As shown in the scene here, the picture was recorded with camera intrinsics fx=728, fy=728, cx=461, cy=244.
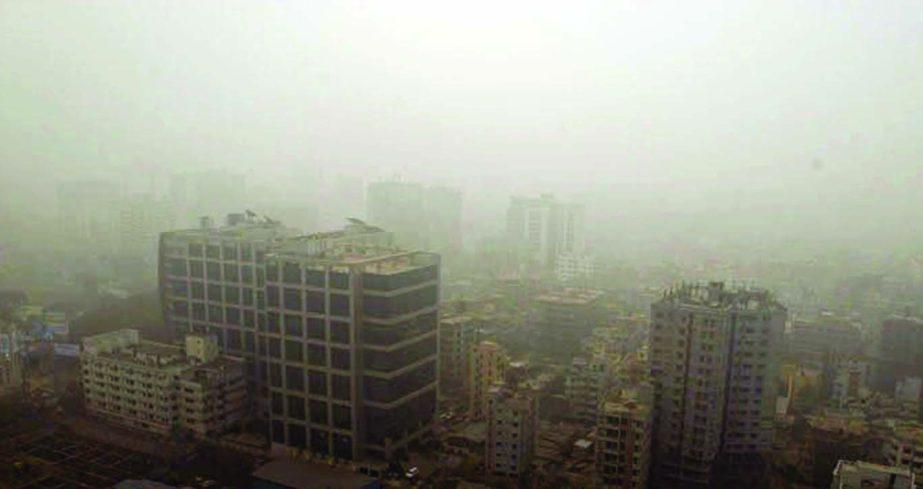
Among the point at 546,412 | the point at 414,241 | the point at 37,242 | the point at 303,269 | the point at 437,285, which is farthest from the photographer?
the point at 414,241

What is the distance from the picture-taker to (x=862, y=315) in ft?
32.2

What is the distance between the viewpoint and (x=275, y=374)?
5727mm

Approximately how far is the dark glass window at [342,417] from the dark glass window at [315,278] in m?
0.92

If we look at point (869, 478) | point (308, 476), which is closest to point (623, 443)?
point (869, 478)

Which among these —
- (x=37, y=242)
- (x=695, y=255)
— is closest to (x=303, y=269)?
(x=37, y=242)

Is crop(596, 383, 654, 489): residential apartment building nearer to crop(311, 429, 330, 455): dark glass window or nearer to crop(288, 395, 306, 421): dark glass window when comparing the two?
crop(311, 429, 330, 455): dark glass window

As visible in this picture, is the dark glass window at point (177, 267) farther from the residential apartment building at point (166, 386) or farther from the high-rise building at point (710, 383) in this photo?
the high-rise building at point (710, 383)

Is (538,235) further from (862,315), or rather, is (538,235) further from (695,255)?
(862,315)

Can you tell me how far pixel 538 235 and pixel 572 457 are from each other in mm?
9846

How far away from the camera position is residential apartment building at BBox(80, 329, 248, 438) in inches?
235

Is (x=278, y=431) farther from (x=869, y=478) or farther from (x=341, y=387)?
(x=869, y=478)

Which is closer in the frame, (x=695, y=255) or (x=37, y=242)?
(x=37, y=242)

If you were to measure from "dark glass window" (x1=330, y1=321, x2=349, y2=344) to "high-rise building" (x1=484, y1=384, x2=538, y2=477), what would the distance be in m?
1.15

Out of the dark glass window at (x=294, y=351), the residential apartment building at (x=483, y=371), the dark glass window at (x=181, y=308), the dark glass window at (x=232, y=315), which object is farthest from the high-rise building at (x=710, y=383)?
the dark glass window at (x=181, y=308)
